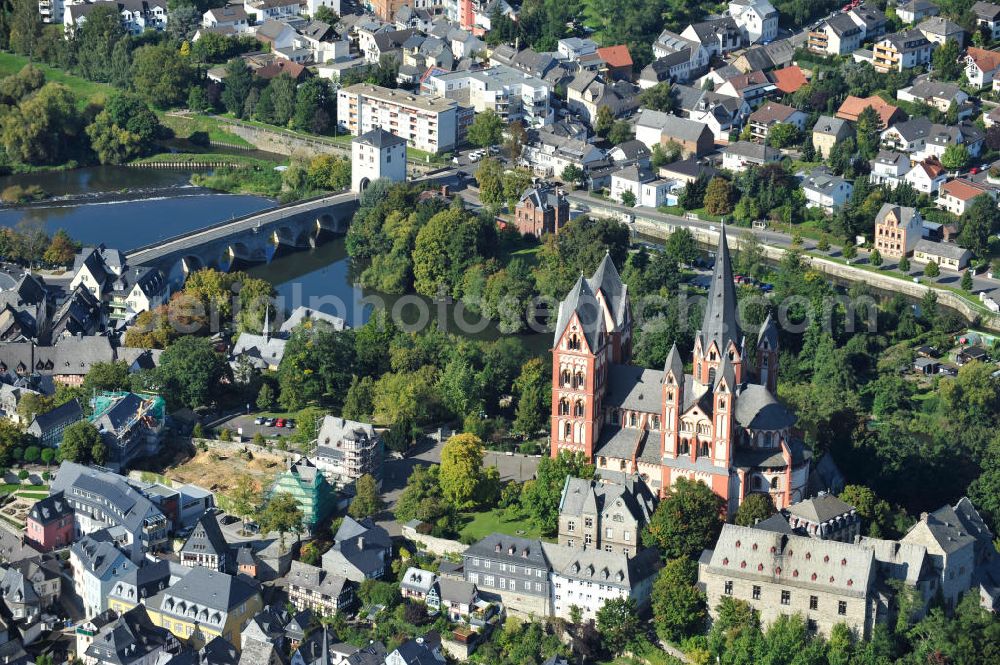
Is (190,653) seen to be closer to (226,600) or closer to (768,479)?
(226,600)

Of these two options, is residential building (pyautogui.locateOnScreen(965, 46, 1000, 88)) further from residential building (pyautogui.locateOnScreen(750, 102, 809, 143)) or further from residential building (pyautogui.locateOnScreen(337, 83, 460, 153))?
residential building (pyautogui.locateOnScreen(337, 83, 460, 153))

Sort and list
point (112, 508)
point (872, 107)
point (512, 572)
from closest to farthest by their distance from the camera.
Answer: point (512, 572), point (112, 508), point (872, 107)

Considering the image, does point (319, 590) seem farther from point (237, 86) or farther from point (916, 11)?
point (916, 11)

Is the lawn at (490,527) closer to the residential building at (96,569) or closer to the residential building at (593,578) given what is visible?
the residential building at (593,578)

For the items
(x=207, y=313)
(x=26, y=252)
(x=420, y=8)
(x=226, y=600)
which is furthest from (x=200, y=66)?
(x=226, y=600)

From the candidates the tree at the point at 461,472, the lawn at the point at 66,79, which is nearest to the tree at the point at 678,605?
the tree at the point at 461,472

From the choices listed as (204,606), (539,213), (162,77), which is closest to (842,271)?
(539,213)
